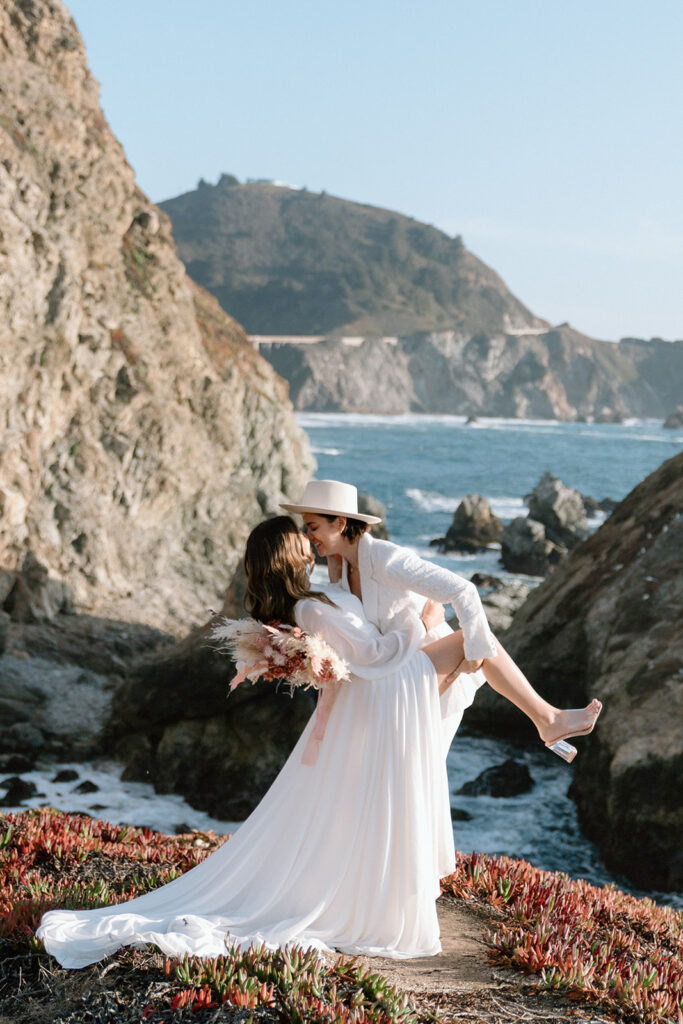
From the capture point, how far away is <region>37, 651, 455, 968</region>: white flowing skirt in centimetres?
553

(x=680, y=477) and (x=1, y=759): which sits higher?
(x=680, y=477)

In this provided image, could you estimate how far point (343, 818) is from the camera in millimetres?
5609

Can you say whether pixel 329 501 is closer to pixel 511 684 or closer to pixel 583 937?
pixel 511 684

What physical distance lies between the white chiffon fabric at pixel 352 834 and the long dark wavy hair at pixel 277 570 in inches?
3.8

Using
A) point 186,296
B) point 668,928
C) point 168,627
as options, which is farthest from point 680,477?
point 186,296

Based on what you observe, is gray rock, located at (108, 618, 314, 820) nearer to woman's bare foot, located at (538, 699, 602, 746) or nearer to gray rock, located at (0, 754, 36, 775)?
gray rock, located at (0, 754, 36, 775)

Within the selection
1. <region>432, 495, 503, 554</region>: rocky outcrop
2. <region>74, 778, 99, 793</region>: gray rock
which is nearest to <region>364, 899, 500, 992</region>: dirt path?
<region>74, 778, 99, 793</region>: gray rock

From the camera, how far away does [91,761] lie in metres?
14.9

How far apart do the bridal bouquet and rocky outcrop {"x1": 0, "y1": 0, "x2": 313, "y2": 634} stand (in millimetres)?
16628

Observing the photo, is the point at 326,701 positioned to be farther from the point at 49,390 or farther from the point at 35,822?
the point at 49,390

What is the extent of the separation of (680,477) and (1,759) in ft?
37.0

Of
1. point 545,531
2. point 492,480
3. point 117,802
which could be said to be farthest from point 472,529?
point 492,480

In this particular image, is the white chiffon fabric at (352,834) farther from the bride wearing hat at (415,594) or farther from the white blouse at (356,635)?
the bride wearing hat at (415,594)

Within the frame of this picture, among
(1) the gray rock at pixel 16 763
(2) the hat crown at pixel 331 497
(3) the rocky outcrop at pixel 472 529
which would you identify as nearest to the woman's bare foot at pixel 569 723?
(2) the hat crown at pixel 331 497
